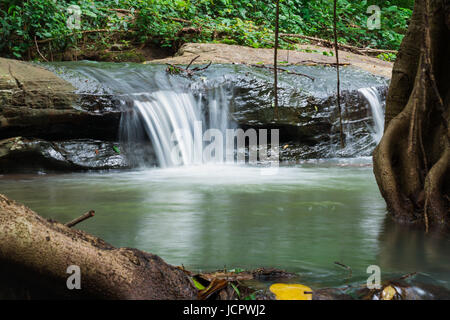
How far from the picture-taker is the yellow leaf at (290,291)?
8.49 feet

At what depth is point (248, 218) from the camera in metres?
4.95

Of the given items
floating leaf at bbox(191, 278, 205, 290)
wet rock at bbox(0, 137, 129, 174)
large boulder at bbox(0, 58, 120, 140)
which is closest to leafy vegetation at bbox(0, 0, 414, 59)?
large boulder at bbox(0, 58, 120, 140)

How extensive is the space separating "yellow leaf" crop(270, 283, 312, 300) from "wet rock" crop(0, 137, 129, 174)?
6.02m

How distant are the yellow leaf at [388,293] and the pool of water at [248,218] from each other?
1.36 ft

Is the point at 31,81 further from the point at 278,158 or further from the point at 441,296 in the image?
the point at 441,296

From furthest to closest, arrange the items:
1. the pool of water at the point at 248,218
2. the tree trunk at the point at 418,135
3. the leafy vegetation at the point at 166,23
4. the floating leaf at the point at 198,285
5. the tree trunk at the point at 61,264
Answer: the leafy vegetation at the point at 166,23 < the tree trunk at the point at 418,135 < the pool of water at the point at 248,218 < the floating leaf at the point at 198,285 < the tree trunk at the point at 61,264

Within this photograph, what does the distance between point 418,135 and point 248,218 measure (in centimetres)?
165

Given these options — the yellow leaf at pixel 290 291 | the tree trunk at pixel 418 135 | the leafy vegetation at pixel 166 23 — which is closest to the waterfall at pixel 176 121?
the leafy vegetation at pixel 166 23

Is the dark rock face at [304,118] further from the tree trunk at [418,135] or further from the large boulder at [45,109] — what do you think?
the tree trunk at [418,135]

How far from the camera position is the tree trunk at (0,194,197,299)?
2.01m

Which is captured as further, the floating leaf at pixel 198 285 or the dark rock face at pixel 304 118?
the dark rock face at pixel 304 118

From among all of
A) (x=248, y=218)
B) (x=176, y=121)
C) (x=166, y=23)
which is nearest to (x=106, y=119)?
(x=176, y=121)
